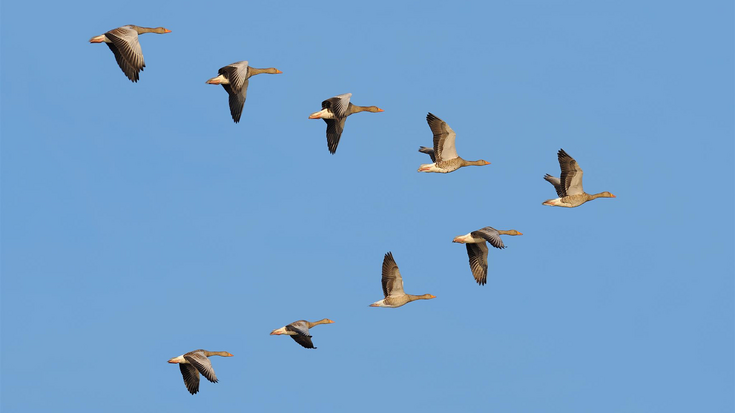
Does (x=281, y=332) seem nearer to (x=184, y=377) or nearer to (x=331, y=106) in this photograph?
(x=184, y=377)

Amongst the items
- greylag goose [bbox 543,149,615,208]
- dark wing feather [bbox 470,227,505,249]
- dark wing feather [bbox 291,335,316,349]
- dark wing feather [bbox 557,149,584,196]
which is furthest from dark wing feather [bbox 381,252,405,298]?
dark wing feather [bbox 557,149,584,196]

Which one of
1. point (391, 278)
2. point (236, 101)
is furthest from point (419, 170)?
point (236, 101)

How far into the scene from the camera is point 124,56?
3806 centimetres

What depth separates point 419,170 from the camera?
44938 millimetres

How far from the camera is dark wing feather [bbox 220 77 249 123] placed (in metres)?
43.0

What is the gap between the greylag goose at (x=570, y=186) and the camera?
1746 inches

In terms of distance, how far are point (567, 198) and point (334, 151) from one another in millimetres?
9172

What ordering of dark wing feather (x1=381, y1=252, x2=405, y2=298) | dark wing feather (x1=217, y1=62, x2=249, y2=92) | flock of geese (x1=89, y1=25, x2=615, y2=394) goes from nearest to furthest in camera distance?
1. flock of geese (x1=89, y1=25, x2=615, y2=394)
2. dark wing feather (x1=217, y1=62, x2=249, y2=92)
3. dark wing feather (x1=381, y1=252, x2=405, y2=298)

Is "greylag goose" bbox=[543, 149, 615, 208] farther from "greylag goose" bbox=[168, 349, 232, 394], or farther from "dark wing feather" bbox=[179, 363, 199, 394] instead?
"dark wing feather" bbox=[179, 363, 199, 394]

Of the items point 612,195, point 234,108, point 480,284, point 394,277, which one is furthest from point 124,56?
point 612,195

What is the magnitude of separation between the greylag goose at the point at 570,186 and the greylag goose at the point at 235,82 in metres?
11.9

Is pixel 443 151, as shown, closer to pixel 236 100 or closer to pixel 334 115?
pixel 334 115

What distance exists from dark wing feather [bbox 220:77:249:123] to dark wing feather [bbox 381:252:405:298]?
24.5 feet

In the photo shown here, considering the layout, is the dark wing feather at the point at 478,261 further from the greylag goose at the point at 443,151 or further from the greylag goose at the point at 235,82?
the greylag goose at the point at 235,82
